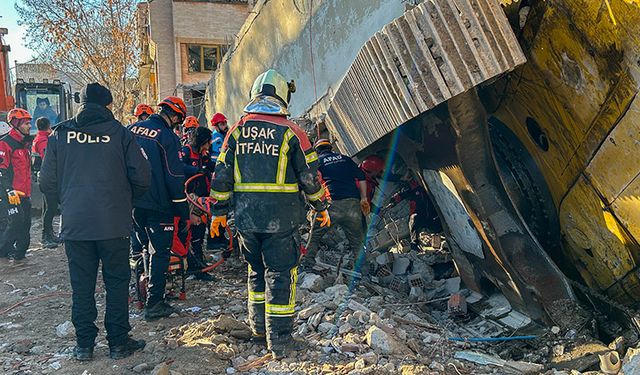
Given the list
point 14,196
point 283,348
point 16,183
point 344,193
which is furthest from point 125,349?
point 16,183

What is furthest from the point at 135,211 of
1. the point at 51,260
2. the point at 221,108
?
the point at 221,108

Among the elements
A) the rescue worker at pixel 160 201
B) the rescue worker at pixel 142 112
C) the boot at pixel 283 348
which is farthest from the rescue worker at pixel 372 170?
the rescue worker at pixel 142 112

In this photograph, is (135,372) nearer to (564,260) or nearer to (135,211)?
(135,211)

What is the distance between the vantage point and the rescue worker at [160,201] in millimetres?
3959

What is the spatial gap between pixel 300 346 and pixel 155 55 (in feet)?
72.4

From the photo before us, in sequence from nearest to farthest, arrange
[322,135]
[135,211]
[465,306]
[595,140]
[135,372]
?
[135,372]
[595,140]
[135,211]
[465,306]
[322,135]

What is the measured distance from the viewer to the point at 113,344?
331 cm

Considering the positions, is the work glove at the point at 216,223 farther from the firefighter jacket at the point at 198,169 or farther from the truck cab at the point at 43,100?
the truck cab at the point at 43,100

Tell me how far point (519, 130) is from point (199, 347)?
2.85 meters

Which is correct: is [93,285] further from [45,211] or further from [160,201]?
[45,211]

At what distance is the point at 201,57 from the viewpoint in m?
22.1

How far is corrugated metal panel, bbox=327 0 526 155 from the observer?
3020 mm

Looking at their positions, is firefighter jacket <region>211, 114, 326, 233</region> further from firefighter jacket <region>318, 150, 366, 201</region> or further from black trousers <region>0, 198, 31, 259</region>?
black trousers <region>0, 198, 31, 259</region>

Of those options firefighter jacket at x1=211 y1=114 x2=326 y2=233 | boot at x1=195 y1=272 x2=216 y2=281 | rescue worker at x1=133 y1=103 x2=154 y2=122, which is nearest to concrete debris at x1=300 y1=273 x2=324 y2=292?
boot at x1=195 y1=272 x2=216 y2=281
